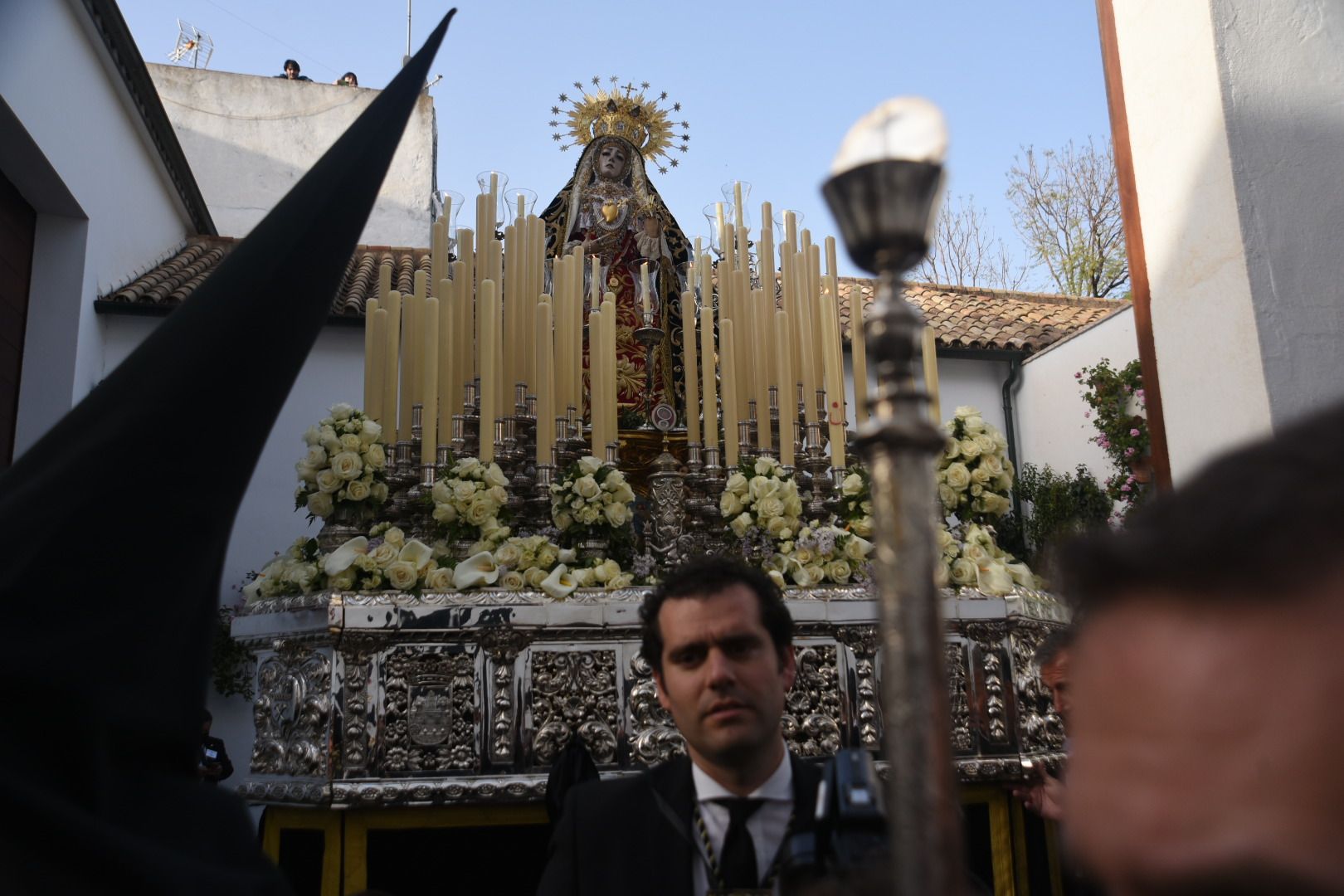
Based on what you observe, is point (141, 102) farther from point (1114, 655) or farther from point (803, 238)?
point (1114, 655)

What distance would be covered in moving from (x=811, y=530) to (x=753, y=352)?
3.14 ft

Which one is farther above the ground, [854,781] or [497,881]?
[854,781]

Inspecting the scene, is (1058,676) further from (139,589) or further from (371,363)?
(371,363)

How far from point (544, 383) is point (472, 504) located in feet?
2.03

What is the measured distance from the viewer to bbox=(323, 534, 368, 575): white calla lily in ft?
11.7

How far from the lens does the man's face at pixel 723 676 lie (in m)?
2.13

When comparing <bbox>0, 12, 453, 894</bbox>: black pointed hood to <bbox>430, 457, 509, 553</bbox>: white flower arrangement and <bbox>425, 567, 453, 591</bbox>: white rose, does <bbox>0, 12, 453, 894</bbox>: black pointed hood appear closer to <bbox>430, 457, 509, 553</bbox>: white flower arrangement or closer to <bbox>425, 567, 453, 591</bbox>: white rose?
<bbox>425, 567, 453, 591</bbox>: white rose

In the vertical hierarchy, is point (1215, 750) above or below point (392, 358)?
below

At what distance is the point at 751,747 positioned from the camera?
2.10 m

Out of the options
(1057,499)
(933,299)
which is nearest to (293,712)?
(1057,499)

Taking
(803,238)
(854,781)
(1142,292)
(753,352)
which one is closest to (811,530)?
(753,352)

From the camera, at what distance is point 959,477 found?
164 inches

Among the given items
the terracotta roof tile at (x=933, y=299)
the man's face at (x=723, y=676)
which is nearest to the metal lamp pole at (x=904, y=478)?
the man's face at (x=723, y=676)

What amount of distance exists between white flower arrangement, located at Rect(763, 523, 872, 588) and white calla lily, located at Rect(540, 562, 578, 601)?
0.70 meters
